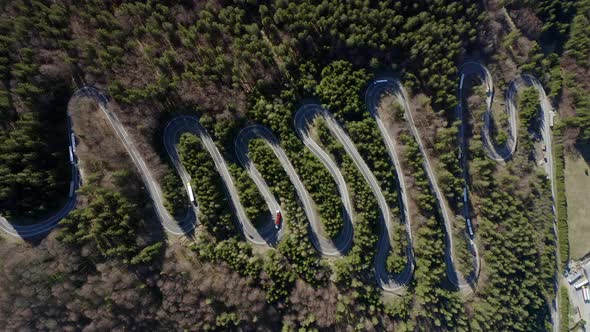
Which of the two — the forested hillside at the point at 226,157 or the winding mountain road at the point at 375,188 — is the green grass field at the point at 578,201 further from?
the winding mountain road at the point at 375,188

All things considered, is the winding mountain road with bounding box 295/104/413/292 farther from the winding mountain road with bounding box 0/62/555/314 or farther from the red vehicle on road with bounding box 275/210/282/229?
the red vehicle on road with bounding box 275/210/282/229

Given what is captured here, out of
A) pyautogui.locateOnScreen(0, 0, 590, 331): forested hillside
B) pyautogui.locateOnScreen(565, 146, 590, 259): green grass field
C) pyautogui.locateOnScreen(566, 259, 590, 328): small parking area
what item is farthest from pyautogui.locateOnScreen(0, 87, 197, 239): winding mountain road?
pyautogui.locateOnScreen(566, 259, 590, 328): small parking area

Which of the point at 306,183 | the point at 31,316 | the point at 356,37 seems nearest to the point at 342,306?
the point at 306,183

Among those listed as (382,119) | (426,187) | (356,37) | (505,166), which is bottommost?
(505,166)

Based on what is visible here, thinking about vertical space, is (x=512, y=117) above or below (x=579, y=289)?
above

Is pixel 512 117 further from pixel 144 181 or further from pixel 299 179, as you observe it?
pixel 144 181

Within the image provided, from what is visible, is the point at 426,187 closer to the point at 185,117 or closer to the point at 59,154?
the point at 185,117

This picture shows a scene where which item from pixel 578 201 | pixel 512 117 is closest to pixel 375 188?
pixel 512 117
